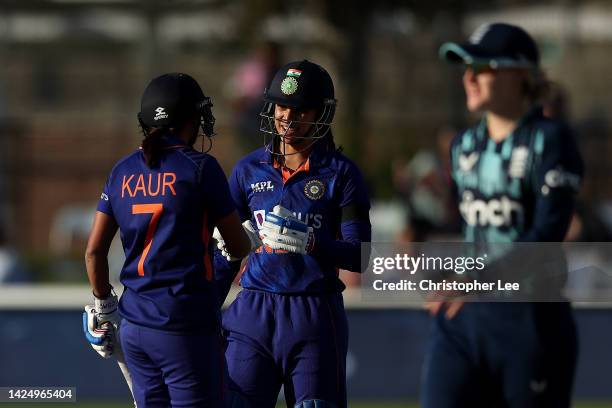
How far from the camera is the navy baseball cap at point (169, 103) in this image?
5574mm

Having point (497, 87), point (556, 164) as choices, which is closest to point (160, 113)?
point (497, 87)

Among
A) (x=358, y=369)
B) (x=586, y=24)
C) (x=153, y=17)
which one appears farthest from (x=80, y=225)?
(x=358, y=369)

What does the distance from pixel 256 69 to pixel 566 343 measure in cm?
788

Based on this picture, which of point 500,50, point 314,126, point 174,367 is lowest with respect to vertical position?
point 174,367

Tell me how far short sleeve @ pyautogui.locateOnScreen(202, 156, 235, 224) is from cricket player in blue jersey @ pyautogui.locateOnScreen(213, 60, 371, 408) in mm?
308

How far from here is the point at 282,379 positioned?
5.94 metres

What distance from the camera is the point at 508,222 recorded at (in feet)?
17.8

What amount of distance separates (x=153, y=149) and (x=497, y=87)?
135 centimetres

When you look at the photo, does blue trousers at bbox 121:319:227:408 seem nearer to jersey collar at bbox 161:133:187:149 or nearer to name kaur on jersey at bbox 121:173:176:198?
name kaur on jersey at bbox 121:173:176:198

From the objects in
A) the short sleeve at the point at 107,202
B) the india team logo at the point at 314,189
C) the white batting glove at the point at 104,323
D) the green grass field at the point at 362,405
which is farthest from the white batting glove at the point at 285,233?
the green grass field at the point at 362,405

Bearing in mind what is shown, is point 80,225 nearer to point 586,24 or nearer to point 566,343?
point 586,24

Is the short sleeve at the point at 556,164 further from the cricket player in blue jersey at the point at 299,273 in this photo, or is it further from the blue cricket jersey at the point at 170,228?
the blue cricket jersey at the point at 170,228

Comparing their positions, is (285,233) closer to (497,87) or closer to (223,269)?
(223,269)

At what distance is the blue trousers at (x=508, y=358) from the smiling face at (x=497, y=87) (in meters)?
0.78
